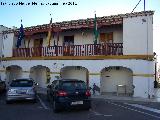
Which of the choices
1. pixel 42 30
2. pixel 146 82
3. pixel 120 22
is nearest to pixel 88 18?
pixel 120 22

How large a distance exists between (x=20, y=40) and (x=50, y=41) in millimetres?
3124

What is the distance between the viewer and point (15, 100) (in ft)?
57.6

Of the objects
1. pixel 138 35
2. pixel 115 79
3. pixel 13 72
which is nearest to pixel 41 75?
pixel 13 72

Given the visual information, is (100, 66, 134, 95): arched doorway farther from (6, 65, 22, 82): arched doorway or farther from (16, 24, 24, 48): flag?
(6, 65, 22, 82): arched doorway

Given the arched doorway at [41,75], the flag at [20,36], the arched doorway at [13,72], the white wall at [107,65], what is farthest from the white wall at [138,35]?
the arched doorway at [13,72]

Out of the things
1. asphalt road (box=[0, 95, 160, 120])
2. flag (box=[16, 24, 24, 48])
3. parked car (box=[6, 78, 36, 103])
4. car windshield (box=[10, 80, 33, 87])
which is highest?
flag (box=[16, 24, 24, 48])

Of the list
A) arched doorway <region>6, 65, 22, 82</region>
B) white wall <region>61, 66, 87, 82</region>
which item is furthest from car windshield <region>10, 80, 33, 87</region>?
arched doorway <region>6, 65, 22, 82</region>

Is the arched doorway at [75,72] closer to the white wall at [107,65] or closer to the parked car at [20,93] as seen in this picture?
the white wall at [107,65]

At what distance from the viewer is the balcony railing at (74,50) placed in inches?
897

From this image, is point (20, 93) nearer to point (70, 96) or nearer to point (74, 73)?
point (70, 96)

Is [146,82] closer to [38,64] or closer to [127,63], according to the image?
[127,63]

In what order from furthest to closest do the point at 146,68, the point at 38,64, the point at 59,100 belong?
the point at 38,64
the point at 146,68
the point at 59,100

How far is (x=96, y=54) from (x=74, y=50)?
2377 millimetres

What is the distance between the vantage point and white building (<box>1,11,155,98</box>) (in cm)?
2125
